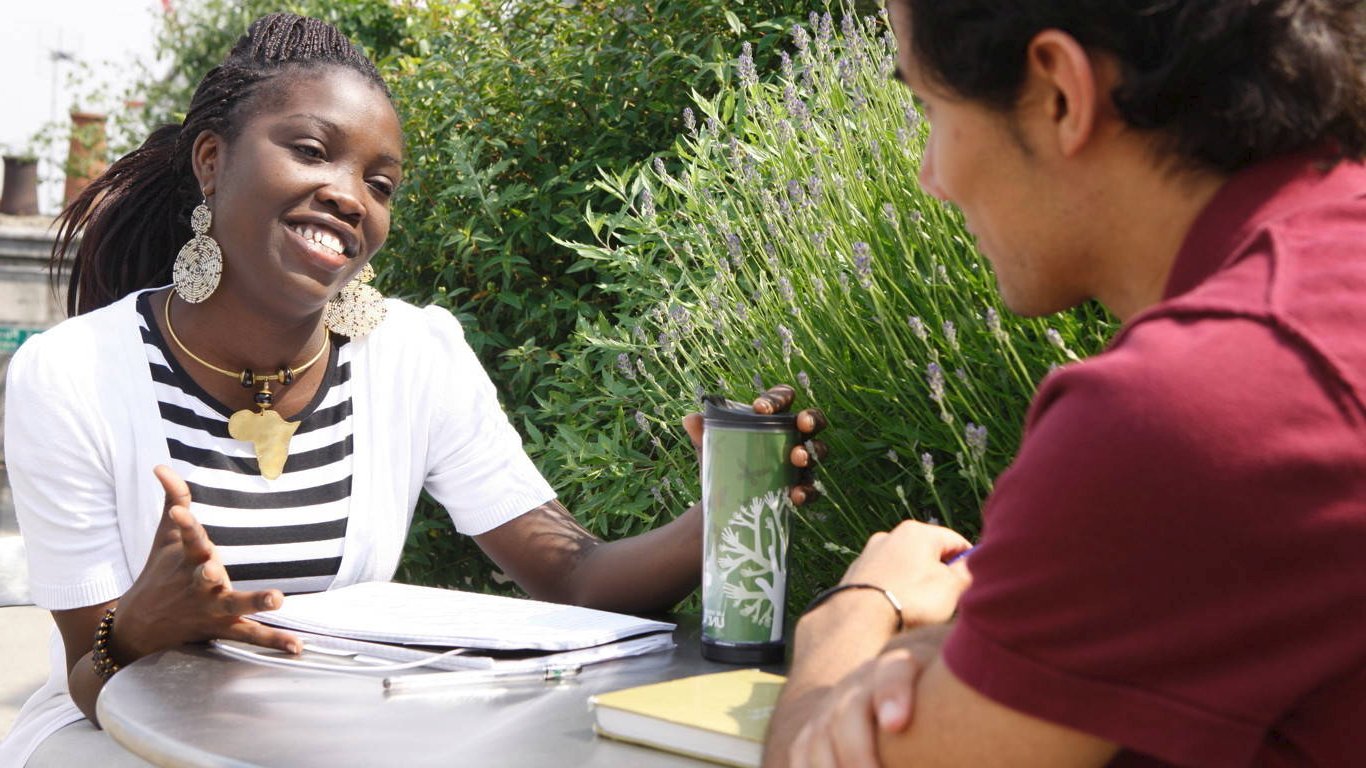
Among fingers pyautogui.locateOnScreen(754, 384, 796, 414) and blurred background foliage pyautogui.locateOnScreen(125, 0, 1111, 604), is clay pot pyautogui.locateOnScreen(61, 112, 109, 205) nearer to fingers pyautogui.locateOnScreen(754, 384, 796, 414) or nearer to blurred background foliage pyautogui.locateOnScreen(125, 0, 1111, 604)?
blurred background foliage pyautogui.locateOnScreen(125, 0, 1111, 604)

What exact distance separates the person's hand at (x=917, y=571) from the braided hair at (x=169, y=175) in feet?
5.07

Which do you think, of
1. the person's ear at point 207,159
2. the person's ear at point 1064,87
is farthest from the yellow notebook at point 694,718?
the person's ear at point 207,159

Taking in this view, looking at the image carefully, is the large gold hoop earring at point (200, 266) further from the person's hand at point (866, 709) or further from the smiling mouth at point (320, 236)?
the person's hand at point (866, 709)

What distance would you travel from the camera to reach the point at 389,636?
5.89 feet

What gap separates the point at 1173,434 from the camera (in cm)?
91

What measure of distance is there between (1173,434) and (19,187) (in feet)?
48.0

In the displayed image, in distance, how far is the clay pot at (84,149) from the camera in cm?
1260

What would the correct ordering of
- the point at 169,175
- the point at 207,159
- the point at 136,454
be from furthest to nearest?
the point at 169,175, the point at 207,159, the point at 136,454

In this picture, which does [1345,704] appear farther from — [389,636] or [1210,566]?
[389,636]

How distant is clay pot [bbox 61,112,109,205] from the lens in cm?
1260

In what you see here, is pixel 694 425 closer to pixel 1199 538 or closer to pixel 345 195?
pixel 345 195

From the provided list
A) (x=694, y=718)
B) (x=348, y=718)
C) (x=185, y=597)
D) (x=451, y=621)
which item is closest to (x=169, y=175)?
(x=185, y=597)

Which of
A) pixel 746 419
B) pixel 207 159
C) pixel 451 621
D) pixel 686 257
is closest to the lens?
pixel 746 419

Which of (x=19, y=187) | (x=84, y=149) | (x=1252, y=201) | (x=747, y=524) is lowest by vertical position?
(x=747, y=524)
